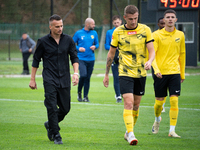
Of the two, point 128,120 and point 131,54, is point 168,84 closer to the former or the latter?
point 131,54

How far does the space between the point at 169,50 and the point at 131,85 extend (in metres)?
1.19

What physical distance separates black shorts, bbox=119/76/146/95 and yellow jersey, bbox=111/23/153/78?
7 centimetres

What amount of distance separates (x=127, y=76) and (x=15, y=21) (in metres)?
20.2

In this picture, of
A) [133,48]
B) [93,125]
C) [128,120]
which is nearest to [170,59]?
[133,48]

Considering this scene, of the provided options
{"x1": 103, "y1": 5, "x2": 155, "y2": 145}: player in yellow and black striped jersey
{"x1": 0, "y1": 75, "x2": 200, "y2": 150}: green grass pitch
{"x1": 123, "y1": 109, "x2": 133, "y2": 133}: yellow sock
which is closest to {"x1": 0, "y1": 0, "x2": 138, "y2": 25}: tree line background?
{"x1": 0, "y1": 75, "x2": 200, "y2": 150}: green grass pitch

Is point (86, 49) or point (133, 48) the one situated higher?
point (133, 48)

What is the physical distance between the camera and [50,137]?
589 cm

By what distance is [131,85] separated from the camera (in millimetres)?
5750

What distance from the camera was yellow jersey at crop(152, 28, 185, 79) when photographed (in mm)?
6480

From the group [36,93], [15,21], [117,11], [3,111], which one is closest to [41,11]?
[15,21]

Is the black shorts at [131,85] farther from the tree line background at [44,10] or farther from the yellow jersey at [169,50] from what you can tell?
the tree line background at [44,10]

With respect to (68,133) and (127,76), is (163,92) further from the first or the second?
(68,133)

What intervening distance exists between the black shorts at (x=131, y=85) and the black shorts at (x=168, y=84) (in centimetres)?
77

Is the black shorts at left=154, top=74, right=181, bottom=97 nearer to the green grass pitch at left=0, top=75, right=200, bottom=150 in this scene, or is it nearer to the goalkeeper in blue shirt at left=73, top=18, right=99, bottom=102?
the green grass pitch at left=0, top=75, right=200, bottom=150
